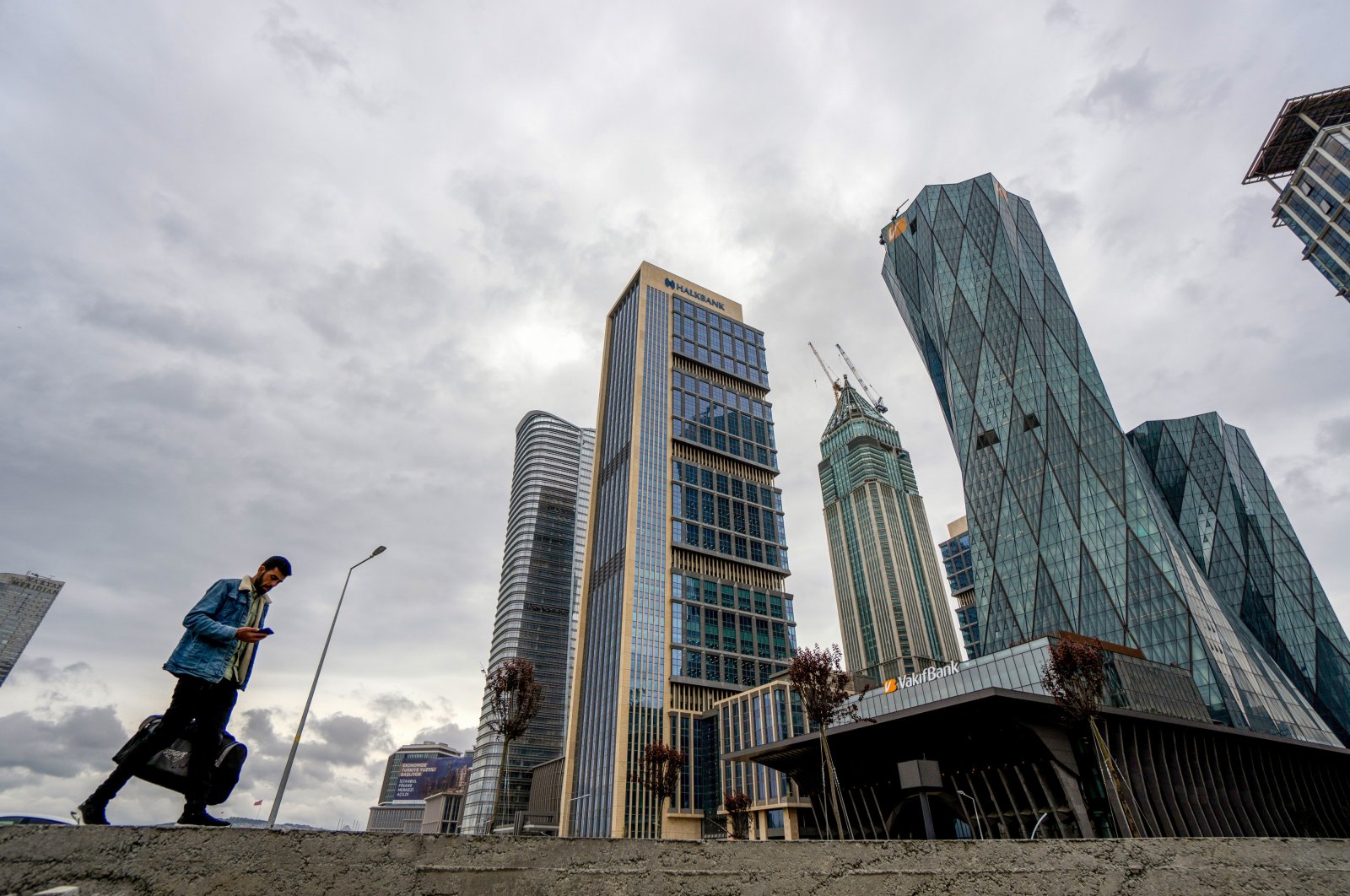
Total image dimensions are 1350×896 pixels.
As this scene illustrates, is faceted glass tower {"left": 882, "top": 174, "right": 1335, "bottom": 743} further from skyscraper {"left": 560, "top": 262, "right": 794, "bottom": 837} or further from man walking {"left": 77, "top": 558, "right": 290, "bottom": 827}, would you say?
man walking {"left": 77, "top": 558, "right": 290, "bottom": 827}

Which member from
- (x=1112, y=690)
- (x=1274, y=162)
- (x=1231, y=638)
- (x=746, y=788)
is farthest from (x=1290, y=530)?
(x=746, y=788)

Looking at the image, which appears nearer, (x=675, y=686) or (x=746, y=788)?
(x=746, y=788)

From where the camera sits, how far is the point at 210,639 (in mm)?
5406

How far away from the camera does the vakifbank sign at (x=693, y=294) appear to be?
118 metres

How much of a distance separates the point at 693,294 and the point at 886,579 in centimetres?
10380

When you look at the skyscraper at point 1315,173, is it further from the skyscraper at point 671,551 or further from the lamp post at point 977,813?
the lamp post at point 977,813

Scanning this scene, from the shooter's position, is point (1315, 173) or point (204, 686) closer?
point (204, 686)

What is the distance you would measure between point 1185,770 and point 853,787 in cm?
2076

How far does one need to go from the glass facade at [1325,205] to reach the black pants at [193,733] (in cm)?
12888

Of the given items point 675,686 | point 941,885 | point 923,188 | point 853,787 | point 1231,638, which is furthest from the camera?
point 923,188

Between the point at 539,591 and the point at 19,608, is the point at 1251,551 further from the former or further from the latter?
the point at 19,608

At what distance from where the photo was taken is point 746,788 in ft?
228

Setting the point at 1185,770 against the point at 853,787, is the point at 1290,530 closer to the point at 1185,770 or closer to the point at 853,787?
the point at 1185,770

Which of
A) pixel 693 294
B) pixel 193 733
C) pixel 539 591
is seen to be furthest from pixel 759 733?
pixel 539 591
